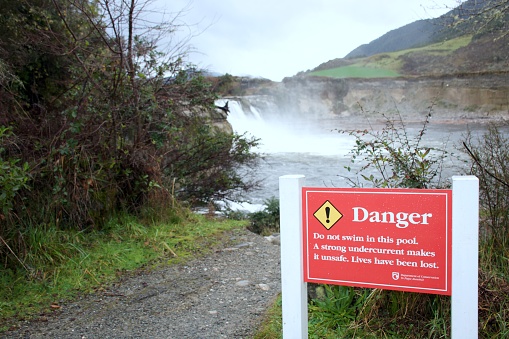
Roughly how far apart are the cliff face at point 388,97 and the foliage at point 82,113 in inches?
595

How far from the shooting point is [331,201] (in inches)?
96.3

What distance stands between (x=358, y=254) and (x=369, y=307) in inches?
38.7

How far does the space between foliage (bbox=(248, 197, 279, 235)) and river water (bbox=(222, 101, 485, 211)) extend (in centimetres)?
249

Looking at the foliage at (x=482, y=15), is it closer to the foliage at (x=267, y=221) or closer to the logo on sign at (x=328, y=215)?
the logo on sign at (x=328, y=215)

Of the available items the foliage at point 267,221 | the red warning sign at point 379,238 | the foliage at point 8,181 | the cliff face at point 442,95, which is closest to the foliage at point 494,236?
the red warning sign at point 379,238

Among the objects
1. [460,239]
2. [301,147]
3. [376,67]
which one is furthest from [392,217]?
[376,67]

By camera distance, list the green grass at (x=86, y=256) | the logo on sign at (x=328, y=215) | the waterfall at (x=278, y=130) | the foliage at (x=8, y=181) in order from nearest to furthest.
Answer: the logo on sign at (x=328, y=215), the foliage at (x=8, y=181), the green grass at (x=86, y=256), the waterfall at (x=278, y=130)

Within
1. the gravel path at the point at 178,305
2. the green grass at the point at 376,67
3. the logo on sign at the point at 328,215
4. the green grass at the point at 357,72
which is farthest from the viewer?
the green grass at the point at 357,72

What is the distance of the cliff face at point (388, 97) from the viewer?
26.0m

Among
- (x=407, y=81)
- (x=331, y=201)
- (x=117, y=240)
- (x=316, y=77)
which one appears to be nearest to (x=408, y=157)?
(x=331, y=201)

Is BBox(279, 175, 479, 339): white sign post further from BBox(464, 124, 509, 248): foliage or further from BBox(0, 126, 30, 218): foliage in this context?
BBox(0, 126, 30, 218): foliage

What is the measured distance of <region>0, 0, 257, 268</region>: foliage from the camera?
491 centimetres

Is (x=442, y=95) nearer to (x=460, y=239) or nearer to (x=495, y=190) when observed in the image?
(x=495, y=190)

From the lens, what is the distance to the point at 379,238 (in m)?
2.33
